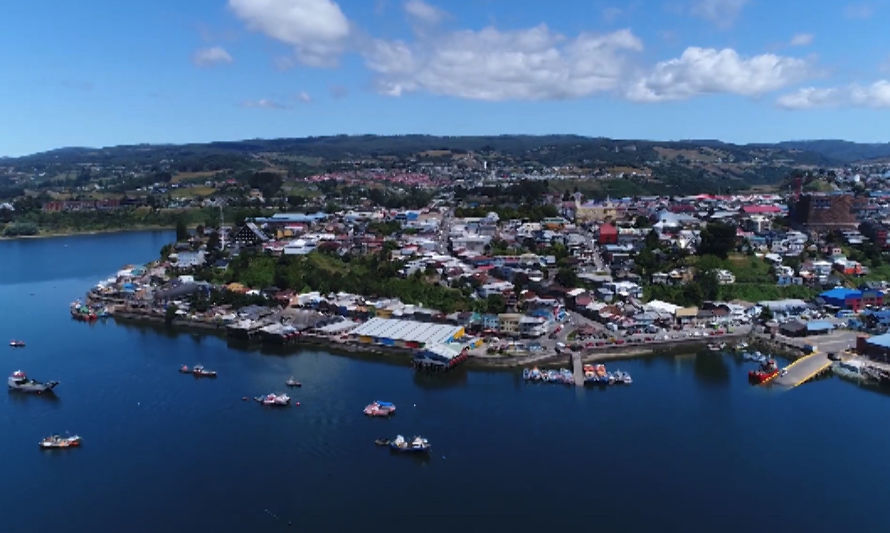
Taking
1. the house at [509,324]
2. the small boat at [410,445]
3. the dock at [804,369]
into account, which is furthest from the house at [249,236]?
the dock at [804,369]

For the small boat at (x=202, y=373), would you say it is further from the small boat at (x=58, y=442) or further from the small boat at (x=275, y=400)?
the small boat at (x=58, y=442)

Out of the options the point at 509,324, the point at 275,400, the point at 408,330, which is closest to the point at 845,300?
the point at 509,324

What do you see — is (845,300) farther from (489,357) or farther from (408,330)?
(408,330)

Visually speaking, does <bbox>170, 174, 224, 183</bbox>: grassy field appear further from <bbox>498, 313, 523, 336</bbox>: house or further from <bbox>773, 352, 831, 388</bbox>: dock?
<bbox>773, 352, 831, 388</bbox>: dock

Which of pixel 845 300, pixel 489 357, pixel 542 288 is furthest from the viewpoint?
pixel 542 288

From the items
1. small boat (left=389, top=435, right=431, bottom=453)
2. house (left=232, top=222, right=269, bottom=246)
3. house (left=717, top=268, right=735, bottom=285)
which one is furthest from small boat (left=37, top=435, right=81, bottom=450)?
house (left=232, top=222, right=269, bottom=246)

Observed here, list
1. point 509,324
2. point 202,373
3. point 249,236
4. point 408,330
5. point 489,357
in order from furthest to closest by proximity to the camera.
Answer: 1. point 249,236
2. point 509,324
3. point 408,330
4. point 489,357
5. point 202,373
